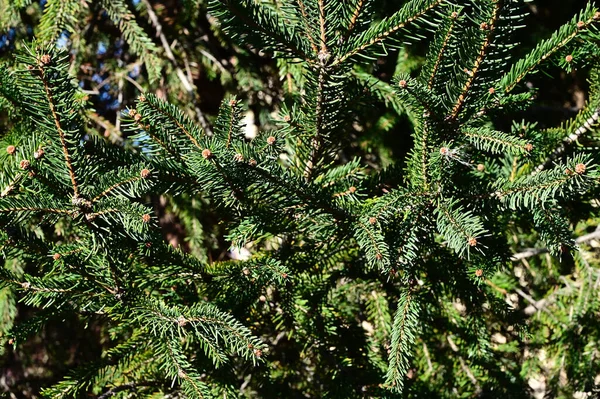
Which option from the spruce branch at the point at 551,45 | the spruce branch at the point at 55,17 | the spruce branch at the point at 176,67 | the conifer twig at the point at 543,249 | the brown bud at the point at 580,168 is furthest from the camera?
the spruce branch at the point at 176,67

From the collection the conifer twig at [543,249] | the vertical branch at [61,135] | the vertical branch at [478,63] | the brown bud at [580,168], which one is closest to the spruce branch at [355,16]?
the vertical branch at [478,63]

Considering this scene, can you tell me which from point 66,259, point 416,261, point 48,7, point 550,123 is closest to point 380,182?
point 416,261

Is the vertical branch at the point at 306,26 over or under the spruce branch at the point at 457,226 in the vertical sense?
over

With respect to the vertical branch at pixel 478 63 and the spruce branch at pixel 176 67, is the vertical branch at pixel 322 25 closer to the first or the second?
the vertical branch at pixel 478 63

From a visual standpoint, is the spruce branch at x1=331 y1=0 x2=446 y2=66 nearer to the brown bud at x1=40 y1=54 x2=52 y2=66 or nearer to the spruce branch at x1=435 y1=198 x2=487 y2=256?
the spruce branch at x1=435 y1=198 x2=487 y2=256

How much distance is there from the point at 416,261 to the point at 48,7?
170 cm

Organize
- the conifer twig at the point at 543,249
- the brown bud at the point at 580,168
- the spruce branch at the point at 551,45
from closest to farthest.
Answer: the brown bud at the point at 580,168 < the spruce branch at the point at 551,45 < the conifer twig at the point at 543,249

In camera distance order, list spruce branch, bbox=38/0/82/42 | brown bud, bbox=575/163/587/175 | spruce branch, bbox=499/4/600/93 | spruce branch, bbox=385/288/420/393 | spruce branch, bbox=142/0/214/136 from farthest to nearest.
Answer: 1. spruce branch, bbox=142/0/214/136
2. spruce branch, bbox=38/0/82/42
3. spruce branch, bbox=385/288/420/393
4. spruce branch, bbox=499/4/600/93
5. brown bud, bbox=575/163/587/175

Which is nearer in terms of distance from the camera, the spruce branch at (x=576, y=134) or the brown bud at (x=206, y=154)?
the brown bud at (x=206, y=154)

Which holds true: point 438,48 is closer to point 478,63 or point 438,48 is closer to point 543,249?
point 478,63

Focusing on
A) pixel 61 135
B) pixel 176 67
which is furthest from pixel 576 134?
pixel 176 67

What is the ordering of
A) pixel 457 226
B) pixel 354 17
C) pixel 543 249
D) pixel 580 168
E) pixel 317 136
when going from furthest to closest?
pixel 543 249
pixel 317 136
pixel 354 17
pixel 457 226
pixel 580 168

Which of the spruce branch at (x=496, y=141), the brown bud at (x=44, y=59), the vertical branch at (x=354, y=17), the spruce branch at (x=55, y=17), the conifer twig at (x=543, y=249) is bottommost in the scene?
the brown bud at (x=44, y=59)

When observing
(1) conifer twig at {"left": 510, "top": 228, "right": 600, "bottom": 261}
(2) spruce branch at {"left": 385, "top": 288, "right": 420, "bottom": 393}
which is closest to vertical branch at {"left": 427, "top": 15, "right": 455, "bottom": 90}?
(2) spruce branch at {"left": 385, "top": 288, "right": 420, "bottom": 393}
